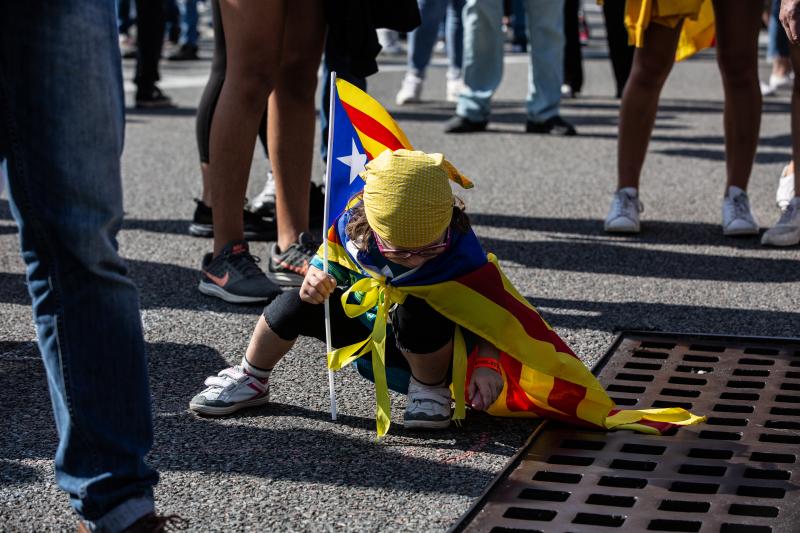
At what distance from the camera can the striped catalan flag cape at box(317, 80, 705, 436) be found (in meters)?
2.77

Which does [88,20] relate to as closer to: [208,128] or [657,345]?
[657,345]

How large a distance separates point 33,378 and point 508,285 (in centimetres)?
118

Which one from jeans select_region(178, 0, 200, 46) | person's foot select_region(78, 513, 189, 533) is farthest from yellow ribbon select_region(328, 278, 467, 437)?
jeans select_region(178, 0, 200, 46)

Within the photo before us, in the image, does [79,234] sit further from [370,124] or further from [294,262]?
[294,262]

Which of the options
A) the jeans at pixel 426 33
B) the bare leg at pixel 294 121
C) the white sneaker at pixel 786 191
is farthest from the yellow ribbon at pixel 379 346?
the jeans at pixel 426 33

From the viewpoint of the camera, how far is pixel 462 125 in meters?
7.57

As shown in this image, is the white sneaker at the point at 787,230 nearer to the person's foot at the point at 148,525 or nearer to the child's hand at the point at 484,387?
the child's hand at the point at 484,387

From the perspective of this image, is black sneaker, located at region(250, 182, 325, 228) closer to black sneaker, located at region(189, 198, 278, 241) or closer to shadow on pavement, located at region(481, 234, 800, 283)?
black sneaker, located at region(189, 198, 278, 241)

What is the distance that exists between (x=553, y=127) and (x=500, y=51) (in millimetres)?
560

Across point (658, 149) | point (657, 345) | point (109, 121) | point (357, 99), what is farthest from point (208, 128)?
point (658, 149)

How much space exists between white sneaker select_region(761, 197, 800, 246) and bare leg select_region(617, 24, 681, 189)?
0.56m

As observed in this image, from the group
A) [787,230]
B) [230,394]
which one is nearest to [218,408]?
[230,394]

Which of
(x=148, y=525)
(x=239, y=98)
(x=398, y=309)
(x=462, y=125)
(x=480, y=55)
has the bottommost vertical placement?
(x=462, y=125)

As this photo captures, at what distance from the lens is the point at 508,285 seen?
2.89 m
